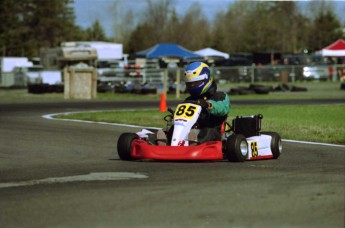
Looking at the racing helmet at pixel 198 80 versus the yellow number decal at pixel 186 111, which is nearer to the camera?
the yellow number decal at pixel 186 111

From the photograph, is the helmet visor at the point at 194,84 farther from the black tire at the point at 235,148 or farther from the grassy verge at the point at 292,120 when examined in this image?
the grassy verge at the point at 292,120

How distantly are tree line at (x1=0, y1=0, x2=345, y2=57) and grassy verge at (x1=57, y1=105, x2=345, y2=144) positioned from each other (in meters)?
55.9

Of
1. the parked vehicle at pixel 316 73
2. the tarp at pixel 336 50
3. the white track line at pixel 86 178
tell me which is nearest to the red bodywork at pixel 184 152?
the white track line at pixel 86 178

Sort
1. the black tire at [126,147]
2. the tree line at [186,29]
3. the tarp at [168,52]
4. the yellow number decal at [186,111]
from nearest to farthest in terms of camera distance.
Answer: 1. the yellow number decal at [186,111]
2. the black tire at [126,147]
3. the tarp at [168,52]
4. the tree line at [186,29]

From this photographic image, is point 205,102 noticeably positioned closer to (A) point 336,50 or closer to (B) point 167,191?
(B) point 167,191

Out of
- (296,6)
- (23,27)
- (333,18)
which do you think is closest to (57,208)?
(23,27)

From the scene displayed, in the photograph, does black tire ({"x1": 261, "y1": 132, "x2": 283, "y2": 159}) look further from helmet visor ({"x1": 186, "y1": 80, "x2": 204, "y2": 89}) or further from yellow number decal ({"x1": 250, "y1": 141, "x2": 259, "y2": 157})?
helmet visor ({"x1": 186, "y1": 80, "x2": 204, "y2": 89})

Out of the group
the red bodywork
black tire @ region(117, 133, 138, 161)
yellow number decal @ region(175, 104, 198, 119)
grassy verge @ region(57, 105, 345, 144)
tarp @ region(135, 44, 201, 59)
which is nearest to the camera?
the red bodywork

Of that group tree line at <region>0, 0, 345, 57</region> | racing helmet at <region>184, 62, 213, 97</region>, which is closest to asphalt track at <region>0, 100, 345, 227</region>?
racing helmet at <region>184, 62, 213, 97</region>

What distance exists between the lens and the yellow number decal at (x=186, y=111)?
1080 centimetres

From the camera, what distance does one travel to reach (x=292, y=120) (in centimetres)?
1877

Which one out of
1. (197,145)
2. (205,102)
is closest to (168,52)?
(205,102)

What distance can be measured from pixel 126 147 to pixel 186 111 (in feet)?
2.81

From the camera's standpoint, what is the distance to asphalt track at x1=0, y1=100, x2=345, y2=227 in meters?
6.46
